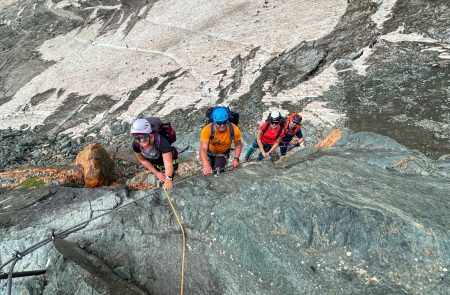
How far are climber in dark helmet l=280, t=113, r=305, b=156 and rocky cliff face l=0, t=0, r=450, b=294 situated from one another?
1.26m

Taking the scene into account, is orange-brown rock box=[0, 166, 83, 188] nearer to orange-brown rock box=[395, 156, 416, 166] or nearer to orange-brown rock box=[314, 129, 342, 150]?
orange-brown rock box=[314, 129, 342, 150]

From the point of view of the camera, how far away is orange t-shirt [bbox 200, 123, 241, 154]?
738cm

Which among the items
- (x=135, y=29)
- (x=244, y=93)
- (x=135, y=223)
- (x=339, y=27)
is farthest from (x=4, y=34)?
(x=135, y=223)

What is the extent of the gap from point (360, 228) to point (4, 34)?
3705 centimetres

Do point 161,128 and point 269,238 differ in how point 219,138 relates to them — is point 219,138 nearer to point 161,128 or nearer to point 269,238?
point 161,128

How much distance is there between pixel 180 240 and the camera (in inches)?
212

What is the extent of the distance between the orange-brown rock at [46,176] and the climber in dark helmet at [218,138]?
5.33 metres

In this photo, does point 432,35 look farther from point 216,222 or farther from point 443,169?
point 216,222

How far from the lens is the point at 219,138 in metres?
7.66

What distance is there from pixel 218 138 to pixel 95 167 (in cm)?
554

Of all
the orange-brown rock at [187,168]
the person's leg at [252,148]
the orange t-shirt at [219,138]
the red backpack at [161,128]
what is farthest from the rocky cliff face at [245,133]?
the person's leg at [252,148]

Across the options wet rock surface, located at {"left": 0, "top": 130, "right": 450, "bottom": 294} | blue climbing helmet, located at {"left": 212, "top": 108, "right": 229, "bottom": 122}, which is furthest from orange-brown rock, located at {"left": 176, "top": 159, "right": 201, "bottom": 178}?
wet rock surface, located at {"left": 0, "top": 130, "right": 450, "bottom": 294}

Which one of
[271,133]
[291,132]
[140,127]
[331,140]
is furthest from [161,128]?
[331,140]

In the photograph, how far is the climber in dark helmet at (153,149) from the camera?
6133 millimetres
